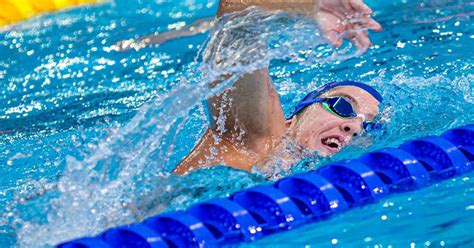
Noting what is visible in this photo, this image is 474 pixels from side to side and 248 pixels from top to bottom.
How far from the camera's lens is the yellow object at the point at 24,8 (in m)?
4.82

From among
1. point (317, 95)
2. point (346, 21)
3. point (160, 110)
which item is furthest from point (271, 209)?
point (317, 95)

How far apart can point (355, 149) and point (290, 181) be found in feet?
1.93

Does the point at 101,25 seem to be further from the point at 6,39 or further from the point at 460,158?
the point at 460,158

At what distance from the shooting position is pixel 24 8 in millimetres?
4887

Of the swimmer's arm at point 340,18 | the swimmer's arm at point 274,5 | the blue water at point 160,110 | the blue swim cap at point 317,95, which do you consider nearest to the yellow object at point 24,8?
the blue water at point 160,110

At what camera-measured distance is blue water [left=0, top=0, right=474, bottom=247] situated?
224cm

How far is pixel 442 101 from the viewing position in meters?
3.50

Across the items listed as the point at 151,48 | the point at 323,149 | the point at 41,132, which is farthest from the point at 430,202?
the point at 151,48

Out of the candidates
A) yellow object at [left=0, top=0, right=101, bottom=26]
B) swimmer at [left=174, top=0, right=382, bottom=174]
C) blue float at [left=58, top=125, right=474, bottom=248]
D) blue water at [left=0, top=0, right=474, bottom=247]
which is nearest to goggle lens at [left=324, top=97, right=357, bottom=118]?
swimmer at [left=174, top=0, right=382, bottom=174]

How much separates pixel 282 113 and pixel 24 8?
102 inches

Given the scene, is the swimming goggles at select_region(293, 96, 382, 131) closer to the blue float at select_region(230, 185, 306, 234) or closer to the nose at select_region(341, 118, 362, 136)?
the nose at select_region(341, 118, 362, 136)

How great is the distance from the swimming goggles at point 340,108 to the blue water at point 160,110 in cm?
5

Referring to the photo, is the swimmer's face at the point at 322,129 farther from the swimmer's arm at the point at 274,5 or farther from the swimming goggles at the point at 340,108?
the swimmer's arm at the point at 274,5

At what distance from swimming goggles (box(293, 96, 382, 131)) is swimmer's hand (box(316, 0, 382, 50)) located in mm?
529
